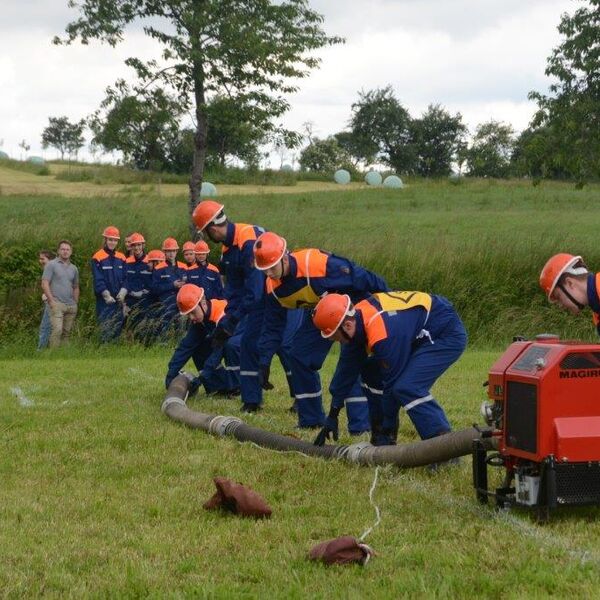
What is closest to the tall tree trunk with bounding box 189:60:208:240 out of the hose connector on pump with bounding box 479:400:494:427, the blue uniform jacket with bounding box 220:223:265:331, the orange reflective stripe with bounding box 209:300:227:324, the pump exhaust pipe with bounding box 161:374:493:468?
the orange reflective stripe with bounding box 209:300:227:324

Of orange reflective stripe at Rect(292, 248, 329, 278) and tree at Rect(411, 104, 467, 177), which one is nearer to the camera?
orange reflective stripe at Rect(292, 248, 329, 278)

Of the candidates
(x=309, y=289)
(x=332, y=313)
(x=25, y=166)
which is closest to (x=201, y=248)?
(x=309, y=289)

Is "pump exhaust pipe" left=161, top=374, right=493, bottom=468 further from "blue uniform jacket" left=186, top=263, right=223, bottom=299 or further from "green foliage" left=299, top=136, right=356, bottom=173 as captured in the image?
"green foliage" left=299, top=136, right=356, bottom=173

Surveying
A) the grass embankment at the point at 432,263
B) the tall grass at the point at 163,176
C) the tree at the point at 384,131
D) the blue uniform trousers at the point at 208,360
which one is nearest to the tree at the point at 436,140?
the tree at the point at 384,131

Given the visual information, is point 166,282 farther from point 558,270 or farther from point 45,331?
point 558,270

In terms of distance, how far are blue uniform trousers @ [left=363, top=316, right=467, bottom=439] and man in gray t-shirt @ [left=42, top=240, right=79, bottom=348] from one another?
10.1 m

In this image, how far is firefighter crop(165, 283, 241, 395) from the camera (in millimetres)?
11414

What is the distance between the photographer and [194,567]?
538 cm

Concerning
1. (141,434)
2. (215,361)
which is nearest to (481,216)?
(215,361)

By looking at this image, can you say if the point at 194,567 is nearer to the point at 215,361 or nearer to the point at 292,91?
the point at 215,361

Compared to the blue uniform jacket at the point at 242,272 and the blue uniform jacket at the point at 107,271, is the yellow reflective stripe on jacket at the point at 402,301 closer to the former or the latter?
the blue uniform jacket at the point at 242,272

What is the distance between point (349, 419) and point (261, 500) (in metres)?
3.20

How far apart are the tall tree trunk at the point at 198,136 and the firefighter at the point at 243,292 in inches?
356

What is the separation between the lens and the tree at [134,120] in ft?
66.0
